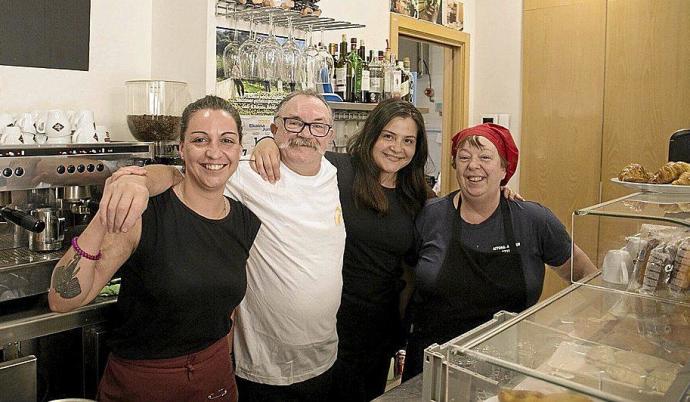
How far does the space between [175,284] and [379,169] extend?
0.92 meters

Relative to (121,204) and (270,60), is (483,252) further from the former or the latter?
(270,60)

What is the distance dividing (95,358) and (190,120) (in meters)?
0.89

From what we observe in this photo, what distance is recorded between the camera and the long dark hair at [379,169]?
2.20m

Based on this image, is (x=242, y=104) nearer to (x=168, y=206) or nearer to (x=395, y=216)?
(x=395, y=216)

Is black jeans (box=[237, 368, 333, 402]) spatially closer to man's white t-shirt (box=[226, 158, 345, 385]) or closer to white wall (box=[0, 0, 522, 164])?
man's white t-shirt (box=[226, 158, 345, 385])

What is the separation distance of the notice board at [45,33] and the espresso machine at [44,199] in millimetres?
→ 543

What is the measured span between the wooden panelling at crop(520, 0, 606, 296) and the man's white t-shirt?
105 inches

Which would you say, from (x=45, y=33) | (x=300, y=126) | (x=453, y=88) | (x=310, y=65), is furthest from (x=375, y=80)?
(x=45, y=33)

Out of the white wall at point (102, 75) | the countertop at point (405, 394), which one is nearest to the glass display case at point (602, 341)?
the countertop at point (405, 394)

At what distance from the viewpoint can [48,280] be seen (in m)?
1.93

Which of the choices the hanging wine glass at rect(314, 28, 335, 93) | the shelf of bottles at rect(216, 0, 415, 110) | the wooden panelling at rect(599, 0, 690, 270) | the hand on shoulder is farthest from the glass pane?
the hand on shoulder

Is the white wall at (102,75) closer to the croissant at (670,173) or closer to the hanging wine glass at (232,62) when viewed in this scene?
the hanging wine glass at (232,62)

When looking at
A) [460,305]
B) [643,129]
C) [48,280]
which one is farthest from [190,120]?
[643,129]

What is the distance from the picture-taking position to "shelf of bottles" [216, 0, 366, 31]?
2.68m
